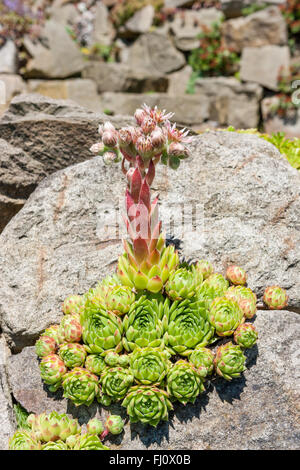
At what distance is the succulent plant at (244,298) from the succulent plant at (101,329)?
2.19ft

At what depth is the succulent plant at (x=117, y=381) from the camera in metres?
2.22

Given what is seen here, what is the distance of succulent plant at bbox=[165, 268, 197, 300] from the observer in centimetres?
237

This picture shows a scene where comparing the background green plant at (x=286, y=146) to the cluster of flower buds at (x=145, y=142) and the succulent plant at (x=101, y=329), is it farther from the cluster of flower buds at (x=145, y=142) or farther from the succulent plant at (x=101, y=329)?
the succulent plant at (x=101, y=329)

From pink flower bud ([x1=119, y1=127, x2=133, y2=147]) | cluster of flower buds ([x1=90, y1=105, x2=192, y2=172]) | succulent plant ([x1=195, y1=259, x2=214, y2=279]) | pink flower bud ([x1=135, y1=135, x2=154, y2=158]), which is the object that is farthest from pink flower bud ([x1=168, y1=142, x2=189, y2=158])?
succulent plant ([x1=195, y1=259, x2=214, y2=279])

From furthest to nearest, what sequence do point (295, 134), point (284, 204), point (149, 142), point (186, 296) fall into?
point (295, 134), point (284, 204), point (186, 296), point (149, 142)

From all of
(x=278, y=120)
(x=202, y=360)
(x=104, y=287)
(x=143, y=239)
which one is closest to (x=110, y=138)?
(x=143, y=239)

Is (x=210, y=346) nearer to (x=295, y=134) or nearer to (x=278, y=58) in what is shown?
(x=295, y=134)

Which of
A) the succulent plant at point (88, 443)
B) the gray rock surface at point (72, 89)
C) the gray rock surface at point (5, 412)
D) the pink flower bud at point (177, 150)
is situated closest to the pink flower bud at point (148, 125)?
the pink flower bud at point (177, 150)

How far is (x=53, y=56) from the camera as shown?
29.1ft

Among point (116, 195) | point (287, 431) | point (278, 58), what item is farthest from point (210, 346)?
point (278, 58)

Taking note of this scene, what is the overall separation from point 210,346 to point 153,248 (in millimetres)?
642

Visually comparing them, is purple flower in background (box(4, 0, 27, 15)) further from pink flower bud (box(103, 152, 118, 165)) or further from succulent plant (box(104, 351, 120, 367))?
succulent plant (box(104, 351, 120, 367))

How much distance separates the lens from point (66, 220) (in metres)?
3.12

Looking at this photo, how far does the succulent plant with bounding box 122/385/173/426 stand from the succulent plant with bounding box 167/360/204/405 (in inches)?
2.5
